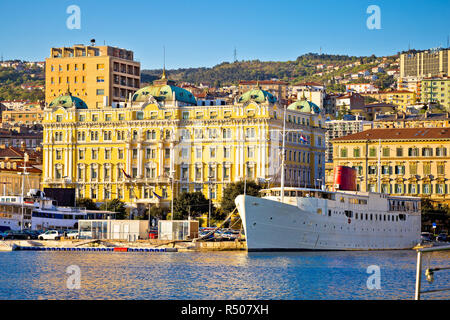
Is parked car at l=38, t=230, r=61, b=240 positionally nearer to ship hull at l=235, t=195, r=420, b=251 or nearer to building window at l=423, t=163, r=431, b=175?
ship hull at l=235, t=195, r=420, b=251

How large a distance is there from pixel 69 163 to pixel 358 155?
43.2 meters

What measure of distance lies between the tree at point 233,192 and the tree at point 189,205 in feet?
9.68

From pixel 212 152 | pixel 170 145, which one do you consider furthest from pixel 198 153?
pixel 170 145

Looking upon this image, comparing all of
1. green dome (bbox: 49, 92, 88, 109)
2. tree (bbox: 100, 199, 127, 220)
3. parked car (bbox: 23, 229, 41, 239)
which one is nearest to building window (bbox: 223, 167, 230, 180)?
tree (bbox: 100, 199, 127, 220)

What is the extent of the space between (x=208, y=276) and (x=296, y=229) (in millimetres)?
26625

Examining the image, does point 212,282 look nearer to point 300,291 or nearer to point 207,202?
point 300,291

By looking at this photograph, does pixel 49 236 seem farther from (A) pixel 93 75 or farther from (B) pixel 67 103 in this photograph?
(A) pixel 93 75

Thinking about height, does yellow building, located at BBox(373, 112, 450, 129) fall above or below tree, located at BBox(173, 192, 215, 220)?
above

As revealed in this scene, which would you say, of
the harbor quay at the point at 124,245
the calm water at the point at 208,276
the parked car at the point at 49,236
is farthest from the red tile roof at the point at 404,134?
the parked car at the point at 49,236

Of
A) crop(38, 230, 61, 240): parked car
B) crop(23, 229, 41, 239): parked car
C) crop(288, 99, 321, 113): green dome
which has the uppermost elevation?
crop(288, 99, 321, 113): green dome

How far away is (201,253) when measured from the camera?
3174 inches

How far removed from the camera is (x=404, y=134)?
131125 millimetres

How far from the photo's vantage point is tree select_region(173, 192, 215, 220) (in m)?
→ 119

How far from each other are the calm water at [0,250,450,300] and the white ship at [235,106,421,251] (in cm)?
229
